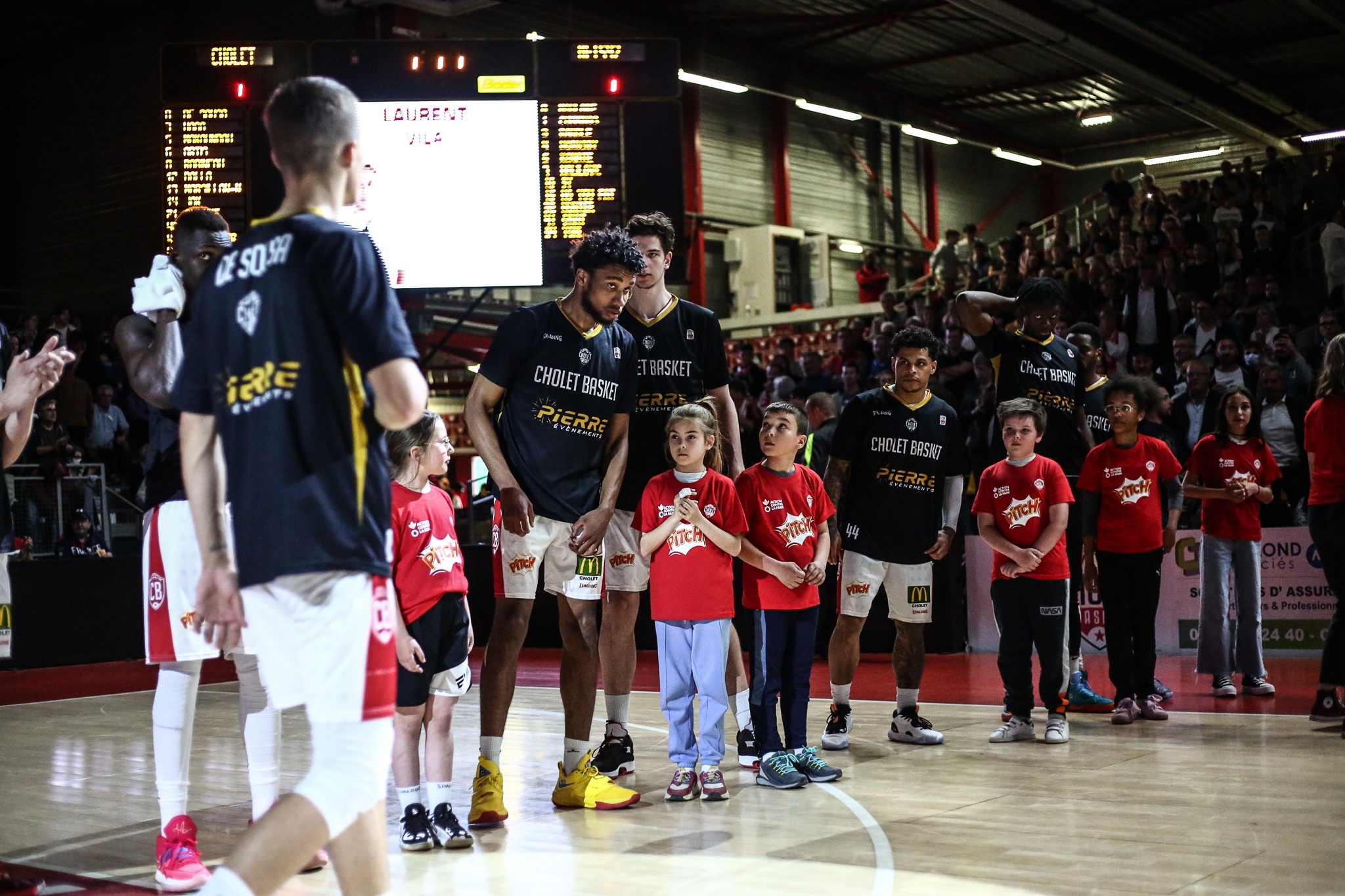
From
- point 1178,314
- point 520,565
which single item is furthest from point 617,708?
point 1178,314

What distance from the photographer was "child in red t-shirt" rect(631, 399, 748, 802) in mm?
4777

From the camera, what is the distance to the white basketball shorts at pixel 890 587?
6098mm

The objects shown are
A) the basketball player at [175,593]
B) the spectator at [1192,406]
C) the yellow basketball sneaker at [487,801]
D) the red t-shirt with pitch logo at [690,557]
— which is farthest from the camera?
the spectator at [1192,406]

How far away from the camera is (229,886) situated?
221 cm

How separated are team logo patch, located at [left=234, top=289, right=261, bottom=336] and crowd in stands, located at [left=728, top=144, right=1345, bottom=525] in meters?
6.16

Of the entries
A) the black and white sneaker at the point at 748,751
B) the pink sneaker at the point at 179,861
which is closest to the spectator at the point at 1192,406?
the black and white sneaker at the point at 748,751

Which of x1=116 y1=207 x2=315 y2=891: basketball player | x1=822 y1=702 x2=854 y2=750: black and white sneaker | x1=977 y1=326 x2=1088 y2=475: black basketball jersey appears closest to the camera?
x1=116 y1=207 x2=315 y2=891: basketball player

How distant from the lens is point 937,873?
3641 millimetres

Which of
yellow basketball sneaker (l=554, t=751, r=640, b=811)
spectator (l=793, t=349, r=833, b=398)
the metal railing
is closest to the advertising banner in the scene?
spectator (l=793, t=349, r=833, b=398)

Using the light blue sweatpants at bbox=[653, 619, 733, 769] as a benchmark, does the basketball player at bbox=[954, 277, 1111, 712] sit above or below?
above

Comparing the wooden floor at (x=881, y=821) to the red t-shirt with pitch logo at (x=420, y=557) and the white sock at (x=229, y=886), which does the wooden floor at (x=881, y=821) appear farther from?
the white sock at (x=229, y=886)

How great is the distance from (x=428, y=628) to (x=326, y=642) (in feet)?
6.39

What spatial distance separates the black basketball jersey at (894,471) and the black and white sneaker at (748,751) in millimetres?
1146

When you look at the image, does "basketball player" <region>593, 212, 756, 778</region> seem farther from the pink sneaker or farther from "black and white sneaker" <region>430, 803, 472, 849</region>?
the pink sneaker
